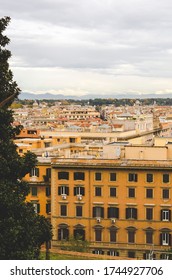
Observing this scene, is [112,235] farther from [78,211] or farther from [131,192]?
[131,192]

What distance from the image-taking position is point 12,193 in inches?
722

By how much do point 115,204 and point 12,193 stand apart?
1119 inches

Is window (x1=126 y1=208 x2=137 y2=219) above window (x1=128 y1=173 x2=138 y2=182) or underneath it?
underneath

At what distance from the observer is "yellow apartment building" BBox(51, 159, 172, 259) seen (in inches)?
1796

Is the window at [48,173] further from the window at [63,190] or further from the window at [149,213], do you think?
the window at [149,213]

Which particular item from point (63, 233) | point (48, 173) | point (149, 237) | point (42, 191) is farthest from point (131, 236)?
point (48, 173)

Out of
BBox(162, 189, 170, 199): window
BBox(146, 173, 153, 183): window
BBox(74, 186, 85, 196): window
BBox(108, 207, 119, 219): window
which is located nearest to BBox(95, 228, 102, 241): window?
BBox(108, 207, 119, 219): window

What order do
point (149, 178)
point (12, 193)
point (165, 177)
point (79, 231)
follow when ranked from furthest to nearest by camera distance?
point (79, 231) < point (149, 178) < point (165, 177) < point (12, 193)

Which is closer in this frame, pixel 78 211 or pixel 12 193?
pixel 12 193

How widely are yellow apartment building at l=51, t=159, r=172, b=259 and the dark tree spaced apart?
26367mm

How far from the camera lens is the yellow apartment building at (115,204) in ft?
150

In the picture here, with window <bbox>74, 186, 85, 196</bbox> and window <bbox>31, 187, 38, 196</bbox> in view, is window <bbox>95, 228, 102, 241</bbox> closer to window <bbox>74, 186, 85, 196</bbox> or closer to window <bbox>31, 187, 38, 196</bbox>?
window <bbox>74, 186, 85, 196</bbox>

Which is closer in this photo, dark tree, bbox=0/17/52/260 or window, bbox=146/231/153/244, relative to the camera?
dark tree, bbox=0/17/52/260
